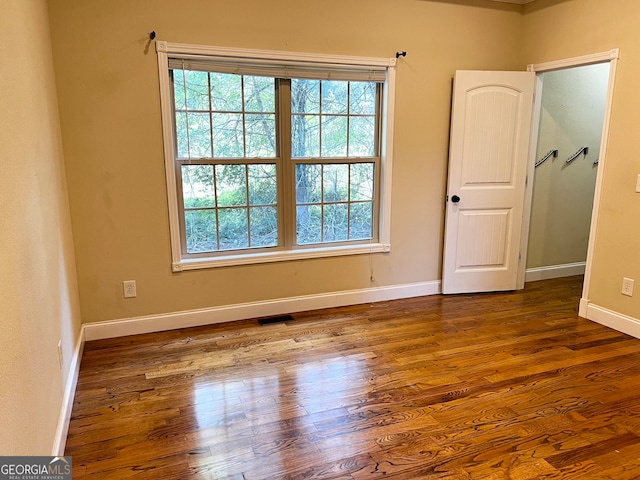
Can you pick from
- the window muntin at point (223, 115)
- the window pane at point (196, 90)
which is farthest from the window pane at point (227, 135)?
the window pane at point (196, 90)

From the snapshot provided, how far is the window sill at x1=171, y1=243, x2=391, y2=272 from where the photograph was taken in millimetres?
3418

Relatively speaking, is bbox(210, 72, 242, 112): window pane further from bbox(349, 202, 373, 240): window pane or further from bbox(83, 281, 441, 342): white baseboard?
bbox(83, 281, 441, 342): white baseboard

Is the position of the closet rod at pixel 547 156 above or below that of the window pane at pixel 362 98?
below

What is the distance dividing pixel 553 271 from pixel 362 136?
8.36ft

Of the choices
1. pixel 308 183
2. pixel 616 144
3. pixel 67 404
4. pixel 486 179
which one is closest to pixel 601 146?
pixel 616 144

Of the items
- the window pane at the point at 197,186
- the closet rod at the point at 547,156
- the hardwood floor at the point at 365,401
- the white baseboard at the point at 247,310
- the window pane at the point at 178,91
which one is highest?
the window pane at the point at 178,91

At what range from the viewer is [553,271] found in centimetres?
470

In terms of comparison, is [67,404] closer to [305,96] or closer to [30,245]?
[30,245]

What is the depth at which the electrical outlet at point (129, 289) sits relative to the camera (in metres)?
3.26

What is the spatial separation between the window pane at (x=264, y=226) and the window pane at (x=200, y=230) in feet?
1.03

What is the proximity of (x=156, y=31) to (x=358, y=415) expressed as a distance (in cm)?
274

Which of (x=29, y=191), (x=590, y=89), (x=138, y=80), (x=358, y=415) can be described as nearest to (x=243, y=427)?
(x=358, y=415)

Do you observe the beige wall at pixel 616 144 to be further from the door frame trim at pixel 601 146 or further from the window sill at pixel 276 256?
the window sill at pixel 276 256

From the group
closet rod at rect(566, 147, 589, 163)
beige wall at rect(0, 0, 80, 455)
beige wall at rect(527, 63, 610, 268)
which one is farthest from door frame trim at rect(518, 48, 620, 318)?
beige wall at rect(0, 0, 80, 455)
